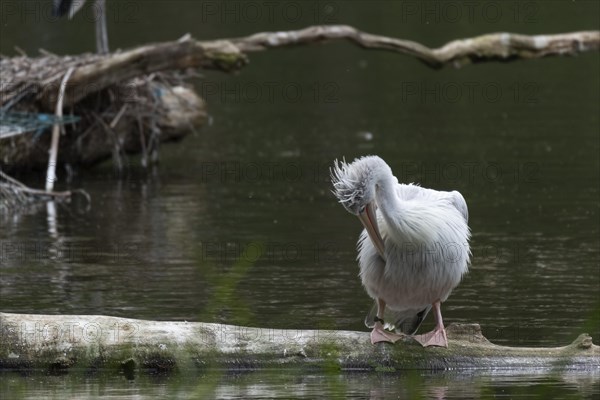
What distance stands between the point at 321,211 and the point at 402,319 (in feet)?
18.7

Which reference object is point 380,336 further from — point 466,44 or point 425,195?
point 466,44

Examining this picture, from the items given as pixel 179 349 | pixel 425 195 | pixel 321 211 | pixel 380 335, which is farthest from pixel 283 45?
pixel 179 349

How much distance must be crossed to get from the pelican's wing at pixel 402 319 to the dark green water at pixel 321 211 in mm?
732

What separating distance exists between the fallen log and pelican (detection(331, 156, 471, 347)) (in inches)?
14.4

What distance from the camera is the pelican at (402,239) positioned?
772 cm

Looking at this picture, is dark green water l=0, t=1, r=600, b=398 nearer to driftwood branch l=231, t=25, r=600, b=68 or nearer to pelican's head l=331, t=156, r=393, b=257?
pelican's head l=331, t=156, r=393, b=257

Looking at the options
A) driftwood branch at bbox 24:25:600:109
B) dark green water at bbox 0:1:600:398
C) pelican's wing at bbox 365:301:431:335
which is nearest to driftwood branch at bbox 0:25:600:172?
driftwood branch at bbox 24:25:600:109

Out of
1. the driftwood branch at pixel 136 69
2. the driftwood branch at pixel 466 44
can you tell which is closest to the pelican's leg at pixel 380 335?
the driftwood branch at pixel 136 69

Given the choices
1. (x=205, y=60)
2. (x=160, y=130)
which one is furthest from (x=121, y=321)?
(x=160, y=130)

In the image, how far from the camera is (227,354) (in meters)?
8.02

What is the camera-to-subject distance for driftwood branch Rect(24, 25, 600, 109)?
15.4 meters

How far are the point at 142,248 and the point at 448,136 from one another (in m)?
7.38

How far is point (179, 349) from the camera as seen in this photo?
7.95 metres

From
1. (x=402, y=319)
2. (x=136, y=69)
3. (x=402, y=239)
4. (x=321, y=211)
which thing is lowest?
(x=402, y=319)
